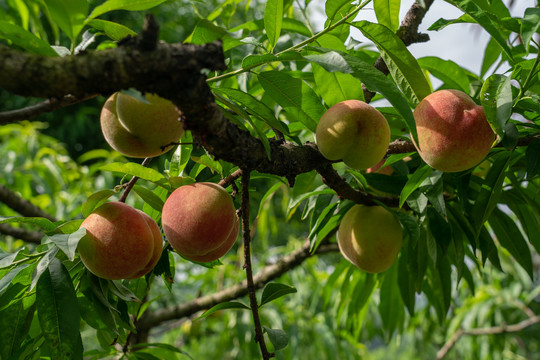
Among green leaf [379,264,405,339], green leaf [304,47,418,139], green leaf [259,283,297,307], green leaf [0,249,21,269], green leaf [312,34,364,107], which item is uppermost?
green leaf [304,47,418,139]

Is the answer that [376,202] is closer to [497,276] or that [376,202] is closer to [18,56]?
A: [18,56]

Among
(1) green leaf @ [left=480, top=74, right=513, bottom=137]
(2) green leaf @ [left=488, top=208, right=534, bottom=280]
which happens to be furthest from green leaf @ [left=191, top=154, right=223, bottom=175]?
(2) green leaf @ [left=488, top=208, right=534, bottom=280]

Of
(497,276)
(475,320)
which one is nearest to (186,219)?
(475,320)

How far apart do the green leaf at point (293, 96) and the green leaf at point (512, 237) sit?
52 centimetres

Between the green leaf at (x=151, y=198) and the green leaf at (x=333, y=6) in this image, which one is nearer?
the green leaf at (x=333, y=6)

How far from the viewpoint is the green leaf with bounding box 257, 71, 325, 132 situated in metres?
0.79

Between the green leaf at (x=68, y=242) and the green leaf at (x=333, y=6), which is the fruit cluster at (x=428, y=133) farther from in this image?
the green leaf at (x=68, y=242)

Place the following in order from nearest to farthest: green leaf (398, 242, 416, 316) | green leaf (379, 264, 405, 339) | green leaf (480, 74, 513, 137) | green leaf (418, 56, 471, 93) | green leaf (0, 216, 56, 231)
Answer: green leaf (480, 74, 513, 137)
green leaf (0, 216, 56, 231)
green leaf (418, 56, 471, 93)
green leaf (398, 242, 416, 316)
green leaf (379, 264, 405, 339)

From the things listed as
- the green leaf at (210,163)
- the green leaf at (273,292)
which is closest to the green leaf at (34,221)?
the green leaf at (210,163)

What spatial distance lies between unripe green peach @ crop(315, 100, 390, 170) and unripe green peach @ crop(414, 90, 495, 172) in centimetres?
7

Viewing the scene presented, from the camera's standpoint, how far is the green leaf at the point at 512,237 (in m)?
1.06

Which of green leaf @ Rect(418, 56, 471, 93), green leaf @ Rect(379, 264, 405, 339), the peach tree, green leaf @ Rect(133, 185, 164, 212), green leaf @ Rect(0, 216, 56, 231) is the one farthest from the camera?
green leaf @ Rect(379, 264, 405, 339)

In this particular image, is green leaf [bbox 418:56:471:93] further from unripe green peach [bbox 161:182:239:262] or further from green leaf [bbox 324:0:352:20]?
unripe green peach [bbox 161:182:239:262]

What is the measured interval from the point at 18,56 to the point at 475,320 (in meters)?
2.61
